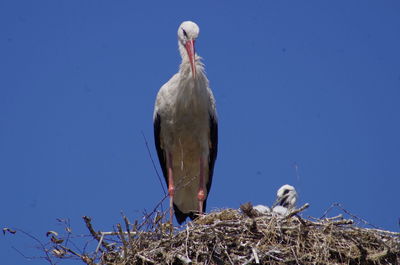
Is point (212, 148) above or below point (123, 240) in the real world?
above

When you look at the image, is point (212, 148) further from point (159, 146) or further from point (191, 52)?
point (191, 52)

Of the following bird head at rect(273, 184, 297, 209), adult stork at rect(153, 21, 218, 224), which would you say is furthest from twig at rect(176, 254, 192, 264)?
bird head at rect(273, 184, 297, 209)

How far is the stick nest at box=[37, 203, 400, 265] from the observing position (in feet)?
21.6

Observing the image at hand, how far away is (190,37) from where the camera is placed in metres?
8.60

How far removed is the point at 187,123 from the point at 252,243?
2410mm

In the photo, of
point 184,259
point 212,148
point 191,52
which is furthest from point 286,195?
point 184,259

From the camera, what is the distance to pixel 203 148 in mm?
8953

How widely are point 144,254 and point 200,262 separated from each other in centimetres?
42

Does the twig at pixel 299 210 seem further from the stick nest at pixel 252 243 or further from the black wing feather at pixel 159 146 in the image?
the black wing feather at pixel 159 146

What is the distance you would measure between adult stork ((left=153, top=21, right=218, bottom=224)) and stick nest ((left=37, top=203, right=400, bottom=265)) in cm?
176

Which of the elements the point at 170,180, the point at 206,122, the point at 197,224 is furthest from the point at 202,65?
the point at 197,224

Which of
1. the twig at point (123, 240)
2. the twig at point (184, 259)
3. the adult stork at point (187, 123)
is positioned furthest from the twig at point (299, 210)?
the adult stork at point (187, 123)

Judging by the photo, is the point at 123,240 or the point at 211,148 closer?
the point at 123,240

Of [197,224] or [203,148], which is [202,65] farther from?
[197,224]
